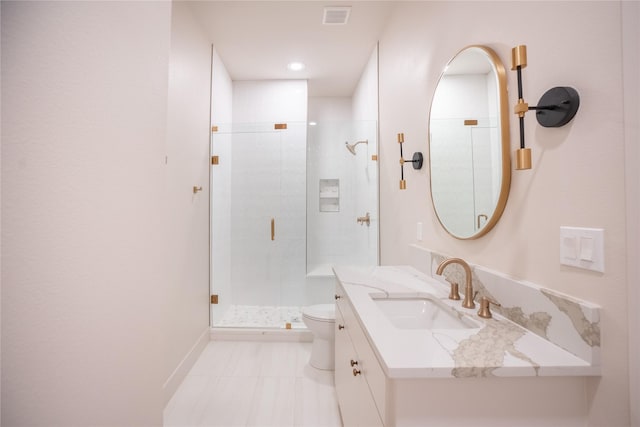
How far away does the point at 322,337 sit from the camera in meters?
2.16

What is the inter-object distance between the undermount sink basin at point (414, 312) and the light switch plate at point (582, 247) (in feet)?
1.56

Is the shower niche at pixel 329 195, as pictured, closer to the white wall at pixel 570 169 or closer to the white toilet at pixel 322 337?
the white toilet at pixel 322 337

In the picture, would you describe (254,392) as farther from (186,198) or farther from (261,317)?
(186,198)

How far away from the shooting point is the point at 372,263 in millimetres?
2891

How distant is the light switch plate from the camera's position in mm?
713

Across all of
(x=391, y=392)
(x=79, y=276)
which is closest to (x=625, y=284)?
(x=391, y=392)

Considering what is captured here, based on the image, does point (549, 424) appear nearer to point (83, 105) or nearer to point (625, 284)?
point (625, 284)

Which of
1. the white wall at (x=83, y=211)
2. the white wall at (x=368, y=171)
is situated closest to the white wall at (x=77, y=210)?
the white wall at (x=83, y=211)

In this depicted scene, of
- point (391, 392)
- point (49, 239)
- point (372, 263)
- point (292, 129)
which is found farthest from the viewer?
point (292, 129)

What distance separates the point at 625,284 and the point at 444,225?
0.81m

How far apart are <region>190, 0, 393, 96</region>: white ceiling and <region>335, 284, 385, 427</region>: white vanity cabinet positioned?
7.19 ft

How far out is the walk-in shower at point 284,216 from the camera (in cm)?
296

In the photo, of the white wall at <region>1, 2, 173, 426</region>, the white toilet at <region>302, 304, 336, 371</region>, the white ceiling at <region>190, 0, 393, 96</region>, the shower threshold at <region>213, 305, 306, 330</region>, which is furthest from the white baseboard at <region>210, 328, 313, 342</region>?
the white ceiling at <region>190, 0, 393, 96</region>

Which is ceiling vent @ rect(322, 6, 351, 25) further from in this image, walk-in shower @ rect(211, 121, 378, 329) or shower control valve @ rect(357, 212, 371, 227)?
shower control valve @ rect(357, 212, 371, 227)
